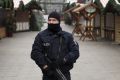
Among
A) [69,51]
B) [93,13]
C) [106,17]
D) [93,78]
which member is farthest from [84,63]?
[106,17]

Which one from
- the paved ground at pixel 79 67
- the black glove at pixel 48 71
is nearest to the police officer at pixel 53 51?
the black glove at pixel 48 71

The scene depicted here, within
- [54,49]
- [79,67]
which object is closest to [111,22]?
[79,67]

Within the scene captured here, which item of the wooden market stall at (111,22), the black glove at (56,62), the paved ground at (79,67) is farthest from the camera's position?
the wooden market stall at (111,22)

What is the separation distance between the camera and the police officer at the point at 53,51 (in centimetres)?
717

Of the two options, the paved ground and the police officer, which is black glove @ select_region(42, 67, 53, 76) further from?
the paved ground

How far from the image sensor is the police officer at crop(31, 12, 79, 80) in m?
7.17

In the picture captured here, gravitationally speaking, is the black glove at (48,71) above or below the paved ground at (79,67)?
above

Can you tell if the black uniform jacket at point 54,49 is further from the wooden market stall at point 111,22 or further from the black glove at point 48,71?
the wooden market stall at point 111,22

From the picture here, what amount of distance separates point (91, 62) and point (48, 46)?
961 centimetres

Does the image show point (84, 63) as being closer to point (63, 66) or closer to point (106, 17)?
point (63, 66)

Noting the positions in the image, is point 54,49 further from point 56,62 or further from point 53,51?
point 56,62

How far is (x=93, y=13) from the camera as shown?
97.0 feet

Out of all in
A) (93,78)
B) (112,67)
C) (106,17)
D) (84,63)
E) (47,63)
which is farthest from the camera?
(106,17)

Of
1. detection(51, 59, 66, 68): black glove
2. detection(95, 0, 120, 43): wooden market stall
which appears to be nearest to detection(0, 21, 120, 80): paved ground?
detection(51, 59, 66, 68): black glove
